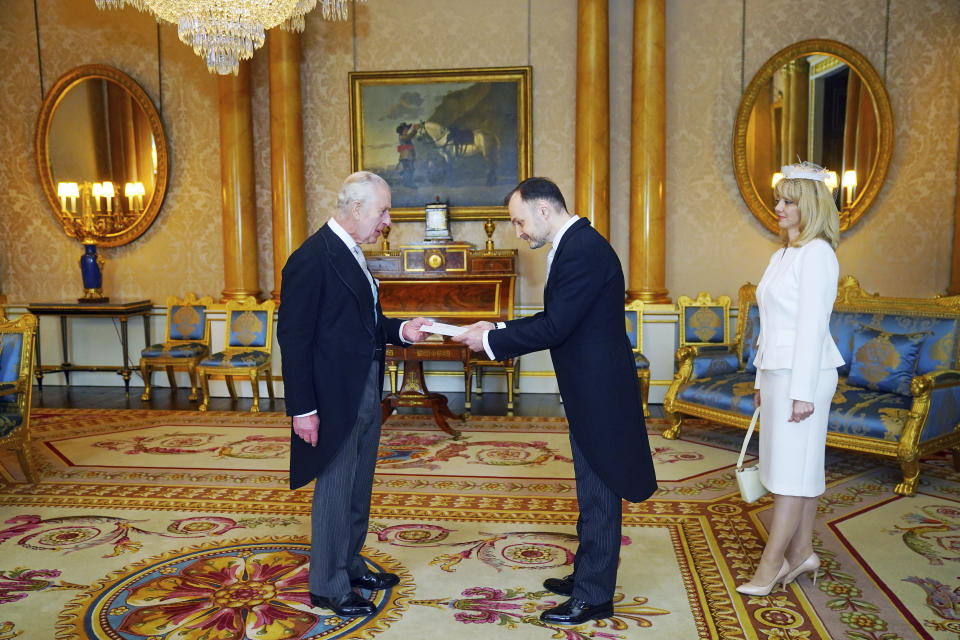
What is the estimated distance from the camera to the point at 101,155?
7.89 meters

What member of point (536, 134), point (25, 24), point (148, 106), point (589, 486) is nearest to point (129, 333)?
point (148, 106)

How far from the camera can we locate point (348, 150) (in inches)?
297

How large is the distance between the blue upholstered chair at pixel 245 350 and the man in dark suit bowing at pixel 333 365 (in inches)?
159

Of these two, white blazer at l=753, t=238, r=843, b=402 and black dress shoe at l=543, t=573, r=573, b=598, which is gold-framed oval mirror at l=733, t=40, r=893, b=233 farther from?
black dress shoe at l=543, t=573, r=573, b=598

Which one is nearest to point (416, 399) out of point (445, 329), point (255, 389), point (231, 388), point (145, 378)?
point (255, 389)

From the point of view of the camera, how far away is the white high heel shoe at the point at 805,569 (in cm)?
298

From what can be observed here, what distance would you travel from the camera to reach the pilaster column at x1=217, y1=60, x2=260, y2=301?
7.30 meters

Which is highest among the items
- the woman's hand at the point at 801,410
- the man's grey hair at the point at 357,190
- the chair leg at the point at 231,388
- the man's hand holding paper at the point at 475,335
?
the man's grey hair at the point at 357,190

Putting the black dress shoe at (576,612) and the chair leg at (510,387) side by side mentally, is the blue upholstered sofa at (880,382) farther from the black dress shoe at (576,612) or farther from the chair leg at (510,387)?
the black dress shoe at (576,612)

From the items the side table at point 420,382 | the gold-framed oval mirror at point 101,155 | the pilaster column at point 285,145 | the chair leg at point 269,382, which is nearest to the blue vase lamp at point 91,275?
the gold-framed oval mirror at point 101,155

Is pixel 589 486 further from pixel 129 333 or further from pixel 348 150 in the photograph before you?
pixel 129 333

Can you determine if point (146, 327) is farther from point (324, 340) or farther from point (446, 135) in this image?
point (324, 340)

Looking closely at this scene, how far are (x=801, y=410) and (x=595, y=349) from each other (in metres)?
0.80

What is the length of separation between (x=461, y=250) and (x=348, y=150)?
5.68 feet
